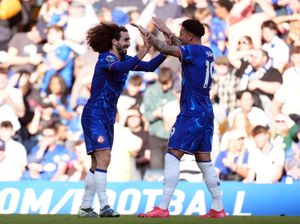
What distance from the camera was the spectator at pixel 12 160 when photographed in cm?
1407

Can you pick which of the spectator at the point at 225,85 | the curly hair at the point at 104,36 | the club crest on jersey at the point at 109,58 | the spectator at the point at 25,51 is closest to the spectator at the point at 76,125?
the spectator at the point at 25,51

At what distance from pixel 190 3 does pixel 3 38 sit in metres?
3.03

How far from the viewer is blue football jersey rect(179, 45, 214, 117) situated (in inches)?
375

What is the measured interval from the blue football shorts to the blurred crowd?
13.6 ft

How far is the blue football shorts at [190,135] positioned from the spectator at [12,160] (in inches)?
199

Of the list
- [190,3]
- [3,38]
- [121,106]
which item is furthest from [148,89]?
[3,38]

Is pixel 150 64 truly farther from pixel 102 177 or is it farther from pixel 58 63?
pixel 58 63

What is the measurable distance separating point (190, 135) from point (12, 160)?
528 centimetres

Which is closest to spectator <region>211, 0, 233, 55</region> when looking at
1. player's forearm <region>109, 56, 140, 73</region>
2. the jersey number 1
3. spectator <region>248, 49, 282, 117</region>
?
spectator <region>248, 49, 282, 117</region>

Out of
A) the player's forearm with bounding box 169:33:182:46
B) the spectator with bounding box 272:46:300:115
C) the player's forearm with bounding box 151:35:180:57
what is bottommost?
the spectator with bounding box 272:46:300:115

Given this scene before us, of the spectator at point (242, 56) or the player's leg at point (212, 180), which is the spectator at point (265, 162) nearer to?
the spectator at point (242, 56)

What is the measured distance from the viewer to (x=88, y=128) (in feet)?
32.0

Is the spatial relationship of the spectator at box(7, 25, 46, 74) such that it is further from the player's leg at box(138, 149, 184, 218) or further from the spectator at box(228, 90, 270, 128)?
the player's leg at box(138, 149, 184, 218)

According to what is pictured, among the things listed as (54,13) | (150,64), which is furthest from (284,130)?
(150,64)
